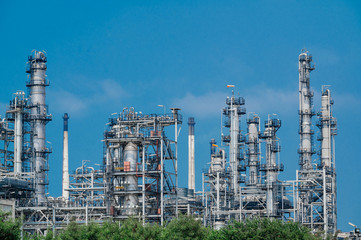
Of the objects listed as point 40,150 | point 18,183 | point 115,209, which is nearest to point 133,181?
point 115,209

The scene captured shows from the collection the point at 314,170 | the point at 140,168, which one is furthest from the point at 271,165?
the point at 140,168

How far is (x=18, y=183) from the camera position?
3216 inches

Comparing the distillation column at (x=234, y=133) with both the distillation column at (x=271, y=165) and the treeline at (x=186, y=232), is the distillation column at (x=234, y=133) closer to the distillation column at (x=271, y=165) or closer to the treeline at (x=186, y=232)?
the distillation column at (x=271, y=165)

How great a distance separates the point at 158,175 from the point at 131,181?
286 cm

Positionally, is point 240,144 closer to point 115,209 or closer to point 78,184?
point 78,184

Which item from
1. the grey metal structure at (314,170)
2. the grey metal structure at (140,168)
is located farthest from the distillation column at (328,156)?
the grey metal structure at (140,168)

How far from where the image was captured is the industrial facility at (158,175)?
8262 cm

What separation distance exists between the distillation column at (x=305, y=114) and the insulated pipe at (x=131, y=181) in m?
30.4

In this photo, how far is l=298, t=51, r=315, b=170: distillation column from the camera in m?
106

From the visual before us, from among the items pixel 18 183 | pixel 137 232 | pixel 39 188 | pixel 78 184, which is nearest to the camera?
pixel 137 232

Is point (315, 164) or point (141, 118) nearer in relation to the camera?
point (141, 118)

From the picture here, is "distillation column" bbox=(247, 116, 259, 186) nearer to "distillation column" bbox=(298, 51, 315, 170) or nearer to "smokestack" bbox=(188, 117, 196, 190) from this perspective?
"distillation column" bbox=(298, 51, 315, 170)

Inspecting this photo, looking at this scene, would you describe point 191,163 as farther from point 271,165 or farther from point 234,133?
point 271,165

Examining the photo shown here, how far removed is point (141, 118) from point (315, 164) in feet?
101
